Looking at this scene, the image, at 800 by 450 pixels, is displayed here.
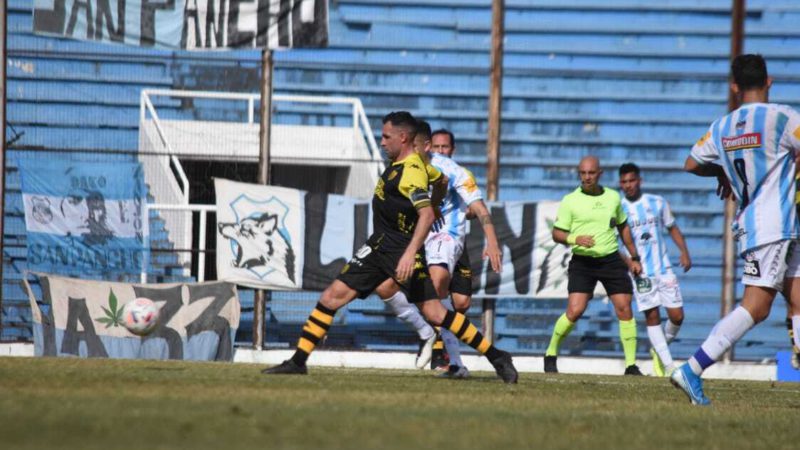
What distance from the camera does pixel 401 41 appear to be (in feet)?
68.2

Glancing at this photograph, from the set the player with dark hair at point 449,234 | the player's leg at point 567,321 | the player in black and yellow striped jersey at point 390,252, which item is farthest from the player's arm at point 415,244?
the player's leg at point 567,321

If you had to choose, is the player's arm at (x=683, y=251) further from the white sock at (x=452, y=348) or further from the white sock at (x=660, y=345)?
the white sock at (x=452, y=348)

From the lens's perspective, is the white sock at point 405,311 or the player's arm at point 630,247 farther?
the player's arm at point 630,247

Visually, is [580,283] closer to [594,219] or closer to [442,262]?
[594,219]

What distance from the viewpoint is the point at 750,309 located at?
307 inches

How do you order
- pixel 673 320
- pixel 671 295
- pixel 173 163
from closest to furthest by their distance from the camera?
pixel 671 295, pixel 673 320, pixel 173 163

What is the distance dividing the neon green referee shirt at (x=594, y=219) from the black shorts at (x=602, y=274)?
0.07 meters

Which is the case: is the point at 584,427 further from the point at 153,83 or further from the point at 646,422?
the point at 153,83

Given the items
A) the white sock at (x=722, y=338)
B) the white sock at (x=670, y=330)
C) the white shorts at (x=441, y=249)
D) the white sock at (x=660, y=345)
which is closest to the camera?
the white sock at (x=722, y=338)

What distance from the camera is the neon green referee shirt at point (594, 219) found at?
13.3 m

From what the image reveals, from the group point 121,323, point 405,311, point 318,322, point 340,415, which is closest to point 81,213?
point 121,323

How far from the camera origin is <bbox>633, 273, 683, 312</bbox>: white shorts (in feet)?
47.1

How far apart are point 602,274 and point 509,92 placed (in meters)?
7.74

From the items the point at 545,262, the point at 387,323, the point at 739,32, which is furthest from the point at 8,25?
the point at 739,32
